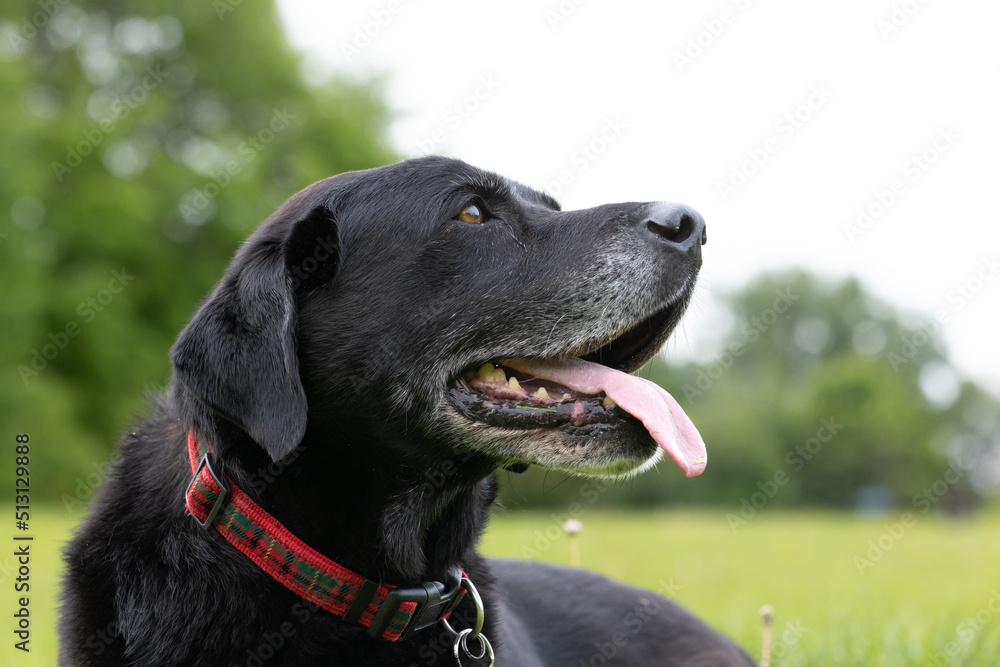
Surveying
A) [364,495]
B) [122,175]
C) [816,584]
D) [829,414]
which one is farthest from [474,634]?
[829,414]

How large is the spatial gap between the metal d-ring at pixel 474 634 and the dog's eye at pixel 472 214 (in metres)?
1.17

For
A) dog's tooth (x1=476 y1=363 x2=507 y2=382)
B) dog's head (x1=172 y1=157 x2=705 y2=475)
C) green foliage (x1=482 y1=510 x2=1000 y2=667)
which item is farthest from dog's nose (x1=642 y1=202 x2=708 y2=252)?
green foliage (x1=482 y1=510 x2=1000 y2=667)

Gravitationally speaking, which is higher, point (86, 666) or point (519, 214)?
point (519, 214)

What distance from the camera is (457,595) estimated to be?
105 inches

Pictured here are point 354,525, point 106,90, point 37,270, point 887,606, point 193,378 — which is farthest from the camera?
point 106,90

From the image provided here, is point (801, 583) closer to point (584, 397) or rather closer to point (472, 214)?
point (584, 397)

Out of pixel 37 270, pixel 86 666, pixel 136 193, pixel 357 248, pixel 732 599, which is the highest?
pixel 357 248

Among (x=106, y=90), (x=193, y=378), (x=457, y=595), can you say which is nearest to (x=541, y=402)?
(x=457, y=595)

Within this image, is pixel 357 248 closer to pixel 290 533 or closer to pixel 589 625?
pixel 290 533

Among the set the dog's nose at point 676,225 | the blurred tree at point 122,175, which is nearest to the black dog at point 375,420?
the dog's nose at point 676,225

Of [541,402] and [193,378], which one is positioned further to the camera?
[541,402]

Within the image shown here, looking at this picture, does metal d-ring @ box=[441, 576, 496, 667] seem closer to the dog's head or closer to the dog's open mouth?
the dog's head

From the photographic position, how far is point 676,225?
277 centimetres

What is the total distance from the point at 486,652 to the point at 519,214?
4.69 ft
